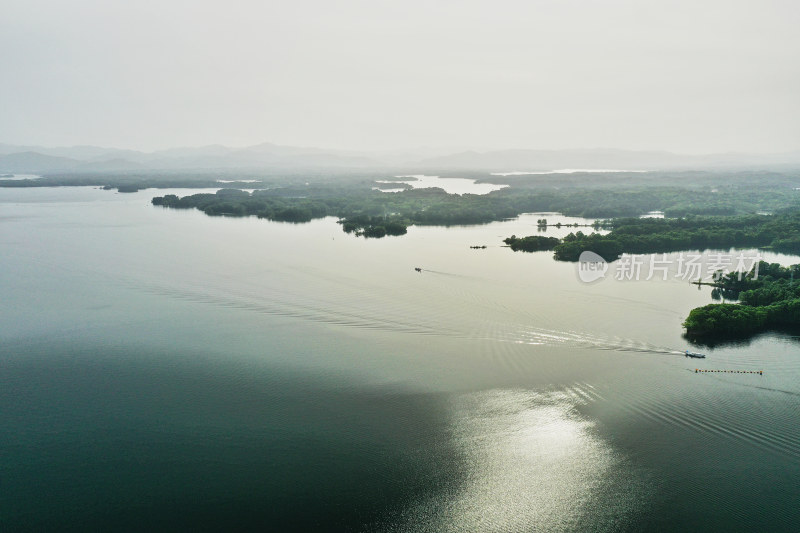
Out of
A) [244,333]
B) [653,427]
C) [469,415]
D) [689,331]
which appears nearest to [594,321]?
[689,331]

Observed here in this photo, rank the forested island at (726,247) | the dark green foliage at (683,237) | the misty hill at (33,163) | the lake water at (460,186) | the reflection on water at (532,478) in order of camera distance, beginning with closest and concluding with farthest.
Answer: the reflection on water at (532,478) → the forested island at (726,247) → the dark green foliage at (683,237) → the lake water at (460,186) → the misty hill at (33,163)

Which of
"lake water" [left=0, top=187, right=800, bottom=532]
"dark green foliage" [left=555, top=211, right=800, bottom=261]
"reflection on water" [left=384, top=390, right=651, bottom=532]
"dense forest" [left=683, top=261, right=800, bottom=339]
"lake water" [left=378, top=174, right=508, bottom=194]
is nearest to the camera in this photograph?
"reflection on water" [left=384, top=390, right=651, bottom=532]

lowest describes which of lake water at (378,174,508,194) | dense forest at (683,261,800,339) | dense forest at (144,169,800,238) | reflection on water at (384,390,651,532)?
reflection on water at (384,390,651,532)

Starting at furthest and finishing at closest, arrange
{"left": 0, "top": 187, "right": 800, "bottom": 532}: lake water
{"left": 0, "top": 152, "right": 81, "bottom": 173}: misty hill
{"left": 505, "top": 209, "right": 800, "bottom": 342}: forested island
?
{"left": 0, "top": 152, "right": 81, "bottom": 173}: misty hill < {"left": 505, "top": 209, "right": 800, "bottom": 342}: forested island < {"left": 0, "top": 187, "right": 800, "bottom": 532}: lake water

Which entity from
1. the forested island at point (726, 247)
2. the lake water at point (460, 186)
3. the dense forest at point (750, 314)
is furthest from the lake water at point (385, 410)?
the lake water at point (460, 186)

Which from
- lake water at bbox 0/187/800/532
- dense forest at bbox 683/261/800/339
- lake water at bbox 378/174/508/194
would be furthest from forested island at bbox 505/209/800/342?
lake water at bbox 378/174/508/194

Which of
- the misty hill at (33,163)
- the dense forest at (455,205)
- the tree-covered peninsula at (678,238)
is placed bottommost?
the tree-covered peninsula at (678,238)

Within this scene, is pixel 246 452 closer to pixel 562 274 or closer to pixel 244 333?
pixel 244 333

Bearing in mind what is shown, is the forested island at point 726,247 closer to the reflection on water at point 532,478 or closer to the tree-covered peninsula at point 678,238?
the tree-covered peninsula at point 678,238

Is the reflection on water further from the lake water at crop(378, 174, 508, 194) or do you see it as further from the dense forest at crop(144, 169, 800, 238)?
the lake water at crop(378, 174, 508, 194)
